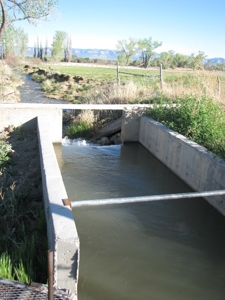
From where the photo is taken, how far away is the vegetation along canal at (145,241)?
3918 millimetres

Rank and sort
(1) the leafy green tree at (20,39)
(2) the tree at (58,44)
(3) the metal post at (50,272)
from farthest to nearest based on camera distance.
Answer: (2) the tree at (58,44), (1) the leafy green tree at (20,39), (3) the metal post at (50,272)

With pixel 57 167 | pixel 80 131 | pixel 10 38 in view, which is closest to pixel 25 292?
pixel 57 167

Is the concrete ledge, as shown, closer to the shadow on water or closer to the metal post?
the metal post

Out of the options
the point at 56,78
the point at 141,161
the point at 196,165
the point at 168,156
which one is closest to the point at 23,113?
the point at 141,161

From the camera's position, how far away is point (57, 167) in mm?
4977

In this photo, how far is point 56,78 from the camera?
150ft

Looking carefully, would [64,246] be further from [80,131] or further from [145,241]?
[80,131]

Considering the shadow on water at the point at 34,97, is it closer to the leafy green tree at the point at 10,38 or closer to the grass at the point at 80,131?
the leafy green tree at the point at 10,38

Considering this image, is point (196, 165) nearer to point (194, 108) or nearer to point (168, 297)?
point (194, 108)

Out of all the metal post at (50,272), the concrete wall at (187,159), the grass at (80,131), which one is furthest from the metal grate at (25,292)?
the grass at (80,131)

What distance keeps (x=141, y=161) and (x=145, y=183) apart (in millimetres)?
1719

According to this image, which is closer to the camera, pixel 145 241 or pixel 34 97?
pixel 145 241

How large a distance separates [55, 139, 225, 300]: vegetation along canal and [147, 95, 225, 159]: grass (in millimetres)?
1109

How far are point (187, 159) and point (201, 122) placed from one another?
4.15ft
